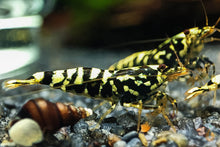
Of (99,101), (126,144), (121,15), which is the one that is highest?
(121,15)

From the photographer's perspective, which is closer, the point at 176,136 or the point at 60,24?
the point at 176,136

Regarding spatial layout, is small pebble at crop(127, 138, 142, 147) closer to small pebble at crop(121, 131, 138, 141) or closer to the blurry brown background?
small pebble at crop(121, 131, 138, 141)

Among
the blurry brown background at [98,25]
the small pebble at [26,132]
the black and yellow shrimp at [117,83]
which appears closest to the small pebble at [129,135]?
the black and yellow shrimp at [117,83]

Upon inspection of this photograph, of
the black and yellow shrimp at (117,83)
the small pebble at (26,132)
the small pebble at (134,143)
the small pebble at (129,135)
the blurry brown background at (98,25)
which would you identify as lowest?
the small pebble at (134,143)

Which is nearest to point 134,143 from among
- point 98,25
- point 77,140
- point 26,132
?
point 77,140

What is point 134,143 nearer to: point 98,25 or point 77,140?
point 77,140

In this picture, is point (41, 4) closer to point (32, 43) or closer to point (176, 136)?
point (32, 43)

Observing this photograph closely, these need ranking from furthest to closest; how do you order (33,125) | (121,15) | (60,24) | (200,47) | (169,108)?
(60,24), (121,15), (200,47), (169,108), (33,125)

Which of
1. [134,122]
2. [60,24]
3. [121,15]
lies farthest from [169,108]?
[60,24]

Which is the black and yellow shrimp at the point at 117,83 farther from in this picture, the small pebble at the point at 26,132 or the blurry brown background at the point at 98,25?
the blurry brown background at the point at 98,25
